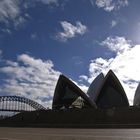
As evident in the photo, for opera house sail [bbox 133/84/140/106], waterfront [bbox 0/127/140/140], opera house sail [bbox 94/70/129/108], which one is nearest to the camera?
waterfront [bbox 0/127/140/140]

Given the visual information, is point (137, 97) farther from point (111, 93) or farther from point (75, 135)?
point (75, 135)

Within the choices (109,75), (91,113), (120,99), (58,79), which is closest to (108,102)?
(120,99)

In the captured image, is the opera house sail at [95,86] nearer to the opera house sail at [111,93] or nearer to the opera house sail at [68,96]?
the opera house sail at [111,93]

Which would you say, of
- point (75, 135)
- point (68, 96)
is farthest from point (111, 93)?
point (75, 135)

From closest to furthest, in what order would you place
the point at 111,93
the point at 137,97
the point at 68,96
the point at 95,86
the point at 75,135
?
the point at 75,135, the point at 137,97, the point at 95,86, the point at 111,93, the point at 68,96

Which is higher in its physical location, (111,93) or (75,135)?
(111,93)

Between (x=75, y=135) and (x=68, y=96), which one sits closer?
(x=75, y=135)

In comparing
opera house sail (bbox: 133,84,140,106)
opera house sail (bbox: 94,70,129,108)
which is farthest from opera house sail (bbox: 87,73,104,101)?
opera house sail (bbox: 133,84,140,106)

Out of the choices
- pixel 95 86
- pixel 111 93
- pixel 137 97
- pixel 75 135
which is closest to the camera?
pixel 75 135

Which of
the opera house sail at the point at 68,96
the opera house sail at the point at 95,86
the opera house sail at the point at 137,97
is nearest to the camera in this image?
the opera house sail at the point at 137,97

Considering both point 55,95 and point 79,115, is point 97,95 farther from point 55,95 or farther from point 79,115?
point 79,115

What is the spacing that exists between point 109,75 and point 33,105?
216 feet

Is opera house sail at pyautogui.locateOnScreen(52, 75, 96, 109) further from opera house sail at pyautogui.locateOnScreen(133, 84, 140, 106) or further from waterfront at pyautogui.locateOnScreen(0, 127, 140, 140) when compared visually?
waterfront at pyautogui.locateOnScreen(0, 127, 140, 140)

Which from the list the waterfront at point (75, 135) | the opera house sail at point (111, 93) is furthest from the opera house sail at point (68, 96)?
the waterfront at point (75, 135)
